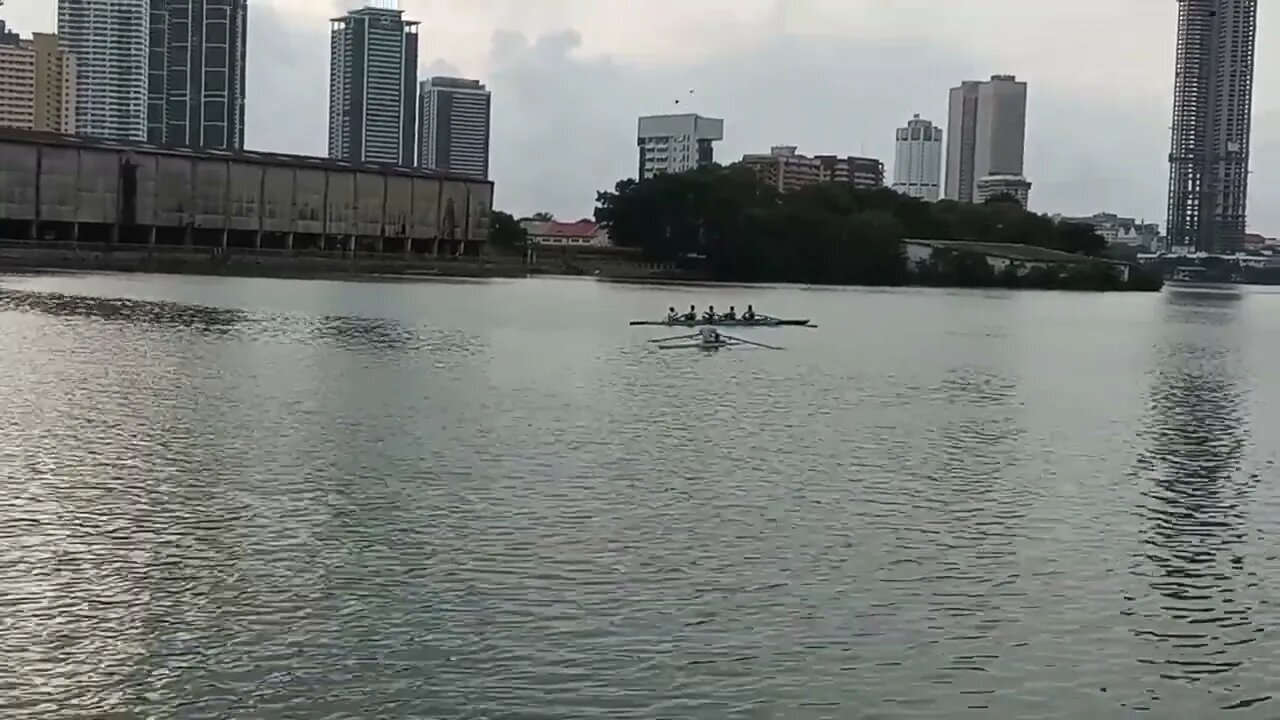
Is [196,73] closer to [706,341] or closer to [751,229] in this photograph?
[751,229]

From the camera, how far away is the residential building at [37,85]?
151m

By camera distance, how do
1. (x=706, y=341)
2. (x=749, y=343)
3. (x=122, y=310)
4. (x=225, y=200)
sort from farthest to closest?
(x=225, y=200)
(x=122, y=310)
(x=749, y=343)
(x=706, y=341)

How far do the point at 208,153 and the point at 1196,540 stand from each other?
73.4 meters

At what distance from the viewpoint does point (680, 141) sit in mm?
192375

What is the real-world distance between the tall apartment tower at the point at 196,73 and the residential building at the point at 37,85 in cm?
1171

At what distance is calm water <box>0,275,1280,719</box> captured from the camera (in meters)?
8.80

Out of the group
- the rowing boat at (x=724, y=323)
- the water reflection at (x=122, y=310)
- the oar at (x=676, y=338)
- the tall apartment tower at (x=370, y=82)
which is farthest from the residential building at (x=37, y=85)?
the oar at (x=676, y=338)

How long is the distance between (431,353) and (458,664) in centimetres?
2208

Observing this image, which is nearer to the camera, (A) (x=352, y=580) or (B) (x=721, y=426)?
(A) (x=352, y=580)

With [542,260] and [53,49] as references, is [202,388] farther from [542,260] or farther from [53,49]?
[53,49]

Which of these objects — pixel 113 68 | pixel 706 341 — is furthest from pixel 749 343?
pixel 113 68

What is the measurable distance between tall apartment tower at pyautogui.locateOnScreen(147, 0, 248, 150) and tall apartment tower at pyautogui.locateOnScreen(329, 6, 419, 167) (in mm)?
39610

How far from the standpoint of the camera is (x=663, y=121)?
196m

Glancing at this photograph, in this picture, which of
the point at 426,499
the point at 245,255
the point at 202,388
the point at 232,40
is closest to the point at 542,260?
the point at 245,255
